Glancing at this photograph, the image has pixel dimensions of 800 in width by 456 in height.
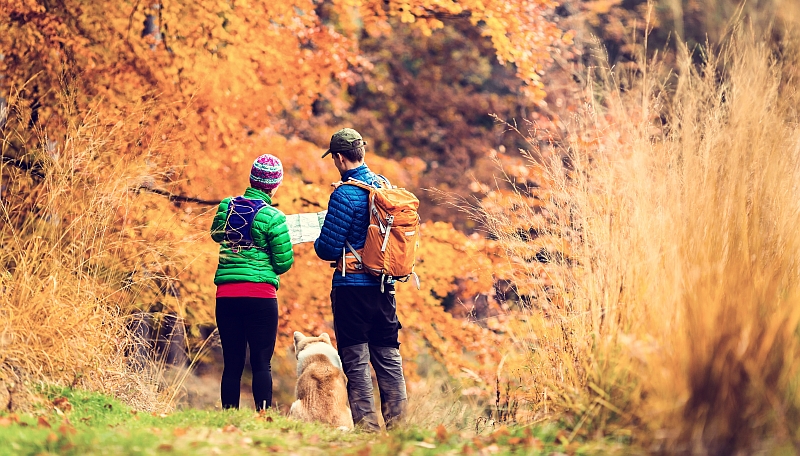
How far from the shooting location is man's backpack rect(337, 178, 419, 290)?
15.9 ft

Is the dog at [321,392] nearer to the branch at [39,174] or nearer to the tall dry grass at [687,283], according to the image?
the tall dry grass at [687,283]

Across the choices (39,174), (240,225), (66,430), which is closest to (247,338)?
(240,225)

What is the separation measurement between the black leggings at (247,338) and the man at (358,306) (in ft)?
1.48

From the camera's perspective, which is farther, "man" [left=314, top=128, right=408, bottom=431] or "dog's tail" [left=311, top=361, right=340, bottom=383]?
"dog's tail" [left=311, top=361, right=340, bottom=383]

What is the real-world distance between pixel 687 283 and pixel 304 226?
99.2 inches

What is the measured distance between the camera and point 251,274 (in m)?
5.12

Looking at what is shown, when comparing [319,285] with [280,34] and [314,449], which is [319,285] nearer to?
[280,34]

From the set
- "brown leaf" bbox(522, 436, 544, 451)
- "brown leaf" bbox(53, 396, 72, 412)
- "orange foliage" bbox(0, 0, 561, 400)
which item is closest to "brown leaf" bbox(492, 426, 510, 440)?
"brown leaf" bbox(522, 436, 544, 451)

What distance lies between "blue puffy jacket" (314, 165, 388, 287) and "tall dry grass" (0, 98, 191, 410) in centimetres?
135

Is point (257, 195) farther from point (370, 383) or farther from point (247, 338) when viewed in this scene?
point (370, 383)

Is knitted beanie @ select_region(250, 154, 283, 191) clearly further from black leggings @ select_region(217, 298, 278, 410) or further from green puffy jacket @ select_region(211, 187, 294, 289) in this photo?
black leggings @ select_region(217, 298, 278, 410)

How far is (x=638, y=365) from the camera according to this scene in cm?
370

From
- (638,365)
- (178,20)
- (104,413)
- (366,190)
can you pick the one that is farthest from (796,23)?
(178,20)

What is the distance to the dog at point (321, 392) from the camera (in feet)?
17.0
